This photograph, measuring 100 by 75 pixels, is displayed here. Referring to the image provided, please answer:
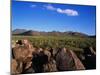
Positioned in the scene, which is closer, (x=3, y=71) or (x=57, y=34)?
(x=3, y=71)

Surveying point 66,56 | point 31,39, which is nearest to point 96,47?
point 66,56

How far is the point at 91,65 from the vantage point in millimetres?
2641

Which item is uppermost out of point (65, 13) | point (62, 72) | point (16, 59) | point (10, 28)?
point (65, 13)

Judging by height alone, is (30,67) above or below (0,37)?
below

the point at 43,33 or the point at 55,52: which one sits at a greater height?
the point at 43,33

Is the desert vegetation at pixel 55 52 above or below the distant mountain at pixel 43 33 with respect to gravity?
below

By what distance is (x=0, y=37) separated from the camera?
90.7 inches

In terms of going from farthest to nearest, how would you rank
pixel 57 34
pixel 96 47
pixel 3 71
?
pixel 96 47
pixel 57 34
pixel 3 71

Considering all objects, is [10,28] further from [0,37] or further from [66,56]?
[66,56]

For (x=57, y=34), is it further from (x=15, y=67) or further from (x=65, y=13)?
(x=15, y=67)

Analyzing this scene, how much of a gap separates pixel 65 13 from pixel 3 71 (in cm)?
98

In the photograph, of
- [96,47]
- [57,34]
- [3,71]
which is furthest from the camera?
[96,47]

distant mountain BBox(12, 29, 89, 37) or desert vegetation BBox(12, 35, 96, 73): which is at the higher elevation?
distant mountain BBox(12, 29, 89, 37)

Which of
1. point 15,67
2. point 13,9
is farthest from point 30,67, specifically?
point 13,9
